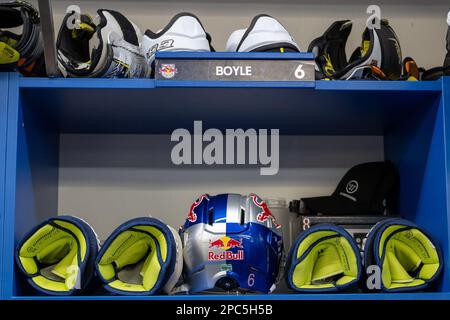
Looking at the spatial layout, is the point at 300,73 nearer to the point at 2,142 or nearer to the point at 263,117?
the point at 263,117

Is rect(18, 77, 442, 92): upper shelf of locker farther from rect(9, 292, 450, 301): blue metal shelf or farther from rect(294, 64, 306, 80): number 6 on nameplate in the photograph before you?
rect(9, 292, 450, 301): blue metal shelf

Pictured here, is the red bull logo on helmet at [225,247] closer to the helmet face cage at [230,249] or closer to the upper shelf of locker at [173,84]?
the helmet face cage at [230,249]

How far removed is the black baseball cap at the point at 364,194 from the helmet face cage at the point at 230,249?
7.6 inches

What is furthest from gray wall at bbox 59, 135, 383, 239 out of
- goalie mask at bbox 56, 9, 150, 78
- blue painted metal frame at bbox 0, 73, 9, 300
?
blue painted metal frame at bbox 0, 73, 9, 300

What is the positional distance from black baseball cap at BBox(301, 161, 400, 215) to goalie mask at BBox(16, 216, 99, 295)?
0.50 m

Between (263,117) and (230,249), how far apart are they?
0.35 meters

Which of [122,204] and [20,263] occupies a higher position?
[122,204]

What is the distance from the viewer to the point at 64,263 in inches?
46.2

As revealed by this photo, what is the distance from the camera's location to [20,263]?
111cm

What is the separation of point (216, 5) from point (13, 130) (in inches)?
26.1

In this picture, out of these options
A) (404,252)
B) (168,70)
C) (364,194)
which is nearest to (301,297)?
(404,252)

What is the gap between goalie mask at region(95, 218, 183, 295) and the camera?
111 cm
